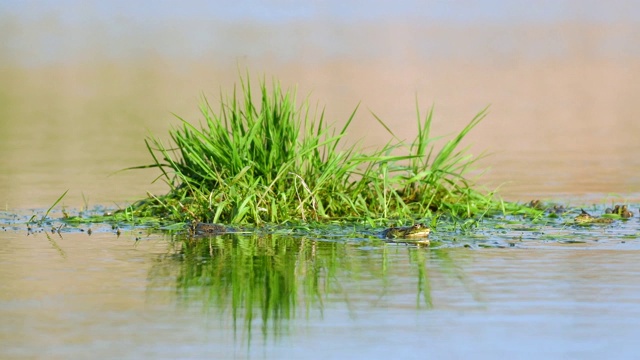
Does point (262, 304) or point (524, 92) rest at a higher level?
point (524, 92)

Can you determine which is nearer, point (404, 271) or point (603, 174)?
point (404, 271)

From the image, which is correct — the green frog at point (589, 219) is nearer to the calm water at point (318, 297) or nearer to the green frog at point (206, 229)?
the calm water at point (318, 297)

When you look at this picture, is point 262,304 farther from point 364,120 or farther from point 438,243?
point 364,120

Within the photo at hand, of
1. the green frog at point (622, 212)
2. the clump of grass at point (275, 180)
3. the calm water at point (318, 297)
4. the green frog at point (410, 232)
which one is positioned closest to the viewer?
the calm water at point (318, 297)

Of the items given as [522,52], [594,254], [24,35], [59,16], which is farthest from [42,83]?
[594,254]

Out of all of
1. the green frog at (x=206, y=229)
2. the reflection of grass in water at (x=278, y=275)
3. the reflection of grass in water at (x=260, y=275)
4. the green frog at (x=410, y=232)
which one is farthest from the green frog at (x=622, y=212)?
the green frog at (x=206, y=229)

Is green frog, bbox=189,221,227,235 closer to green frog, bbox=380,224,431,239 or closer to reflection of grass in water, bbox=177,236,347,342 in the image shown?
reflection of grass in water, bbox=177,236,347,342
